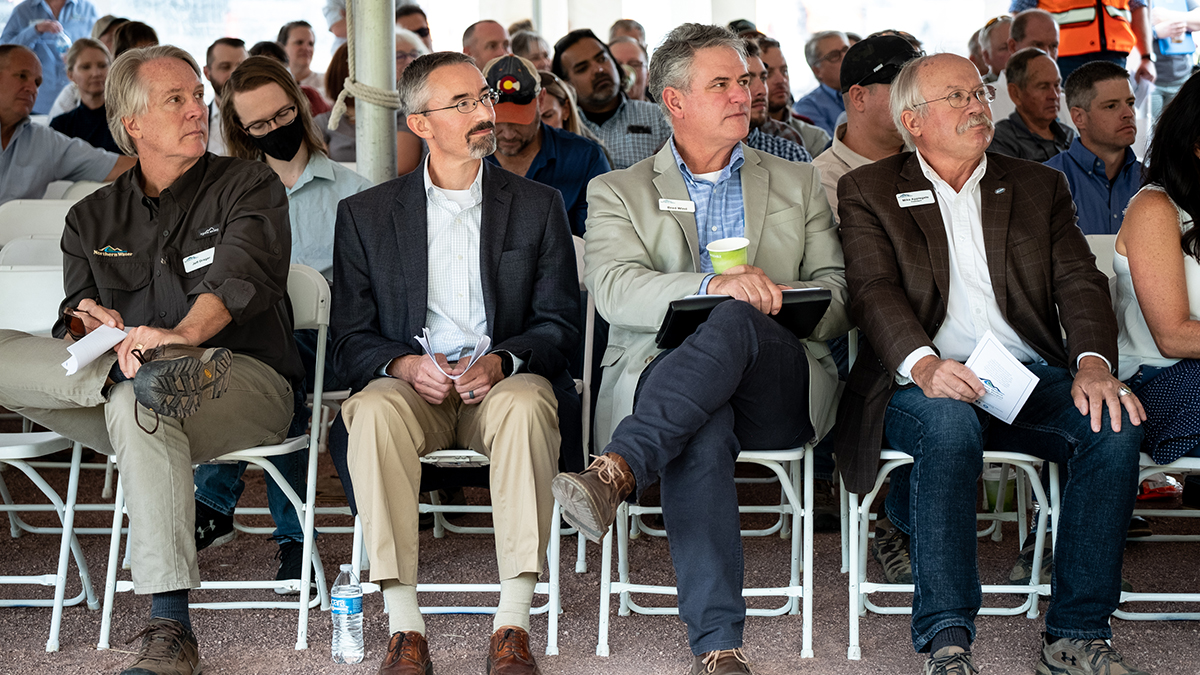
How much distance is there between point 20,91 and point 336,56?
1.49m

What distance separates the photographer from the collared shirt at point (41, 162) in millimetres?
5102

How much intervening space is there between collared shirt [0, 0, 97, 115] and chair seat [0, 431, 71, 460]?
5.27 meters

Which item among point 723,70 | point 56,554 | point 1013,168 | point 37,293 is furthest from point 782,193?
point 56,554

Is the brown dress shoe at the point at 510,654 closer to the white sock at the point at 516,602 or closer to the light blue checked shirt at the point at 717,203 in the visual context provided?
the white sock at the point at 516,602

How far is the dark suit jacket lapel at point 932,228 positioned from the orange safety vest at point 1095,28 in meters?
4.71

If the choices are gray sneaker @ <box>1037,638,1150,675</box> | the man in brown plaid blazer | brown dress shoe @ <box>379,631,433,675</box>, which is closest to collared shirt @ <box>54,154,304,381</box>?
brown dress shoe @ <box>379,631,433,675</box>

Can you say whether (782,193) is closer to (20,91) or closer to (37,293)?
(37,293)

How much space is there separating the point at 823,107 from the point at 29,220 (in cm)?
462

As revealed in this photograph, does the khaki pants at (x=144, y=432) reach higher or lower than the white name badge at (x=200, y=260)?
lower

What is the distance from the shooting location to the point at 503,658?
102 inches

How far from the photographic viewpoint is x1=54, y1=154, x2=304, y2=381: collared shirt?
3018 millimetres

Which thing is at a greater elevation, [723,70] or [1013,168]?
[723,70]

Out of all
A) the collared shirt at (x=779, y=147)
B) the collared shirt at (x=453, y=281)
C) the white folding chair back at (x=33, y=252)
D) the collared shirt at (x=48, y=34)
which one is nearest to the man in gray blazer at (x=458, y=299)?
the collared shirt at (x=453, y=281)

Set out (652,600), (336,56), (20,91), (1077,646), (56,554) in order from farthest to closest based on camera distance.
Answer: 1. (336,56)
2. (20,91)
3. (56,554)
4. (652,600)
5. (1077,646)
